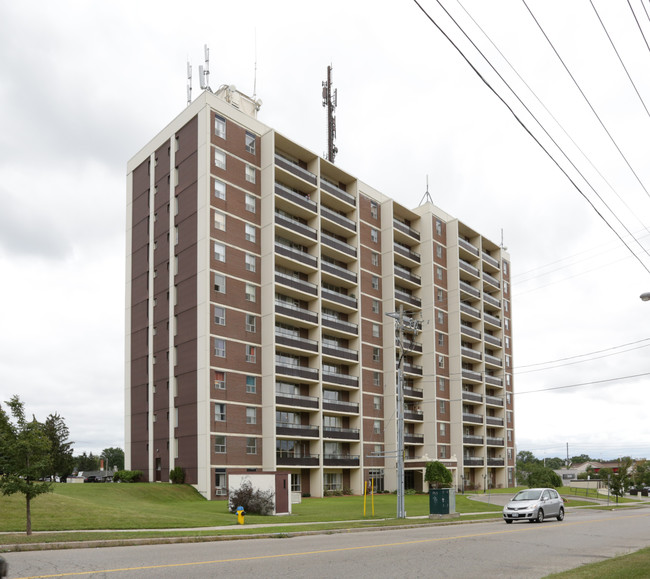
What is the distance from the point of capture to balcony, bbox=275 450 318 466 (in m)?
54.9

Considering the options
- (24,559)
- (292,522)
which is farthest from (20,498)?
(24,559)

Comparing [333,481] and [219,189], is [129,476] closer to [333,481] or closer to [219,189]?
[333,481]

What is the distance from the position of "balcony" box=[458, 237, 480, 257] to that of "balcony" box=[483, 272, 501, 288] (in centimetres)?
408

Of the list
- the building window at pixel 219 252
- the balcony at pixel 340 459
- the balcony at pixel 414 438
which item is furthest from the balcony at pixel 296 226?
the balcony at pixel 414 438

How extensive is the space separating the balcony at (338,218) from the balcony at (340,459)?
21.9 meters

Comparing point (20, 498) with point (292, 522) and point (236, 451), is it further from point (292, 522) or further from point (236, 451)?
point (236, 451)

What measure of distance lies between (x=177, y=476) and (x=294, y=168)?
2824 cm

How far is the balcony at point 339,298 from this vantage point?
6262 centimetres

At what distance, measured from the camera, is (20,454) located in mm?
20688

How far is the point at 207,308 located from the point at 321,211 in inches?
685

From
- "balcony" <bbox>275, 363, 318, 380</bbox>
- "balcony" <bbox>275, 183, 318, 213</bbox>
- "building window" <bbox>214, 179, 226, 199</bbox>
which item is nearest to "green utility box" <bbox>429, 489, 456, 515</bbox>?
"balcony" <bbox>275, 363, 318, 380</bbox>

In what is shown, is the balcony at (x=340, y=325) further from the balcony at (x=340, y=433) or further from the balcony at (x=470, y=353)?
the balcony at (x=470, y=353)

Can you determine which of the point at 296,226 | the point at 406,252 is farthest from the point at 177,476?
the point at 406,252

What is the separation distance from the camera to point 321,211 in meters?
63.8
